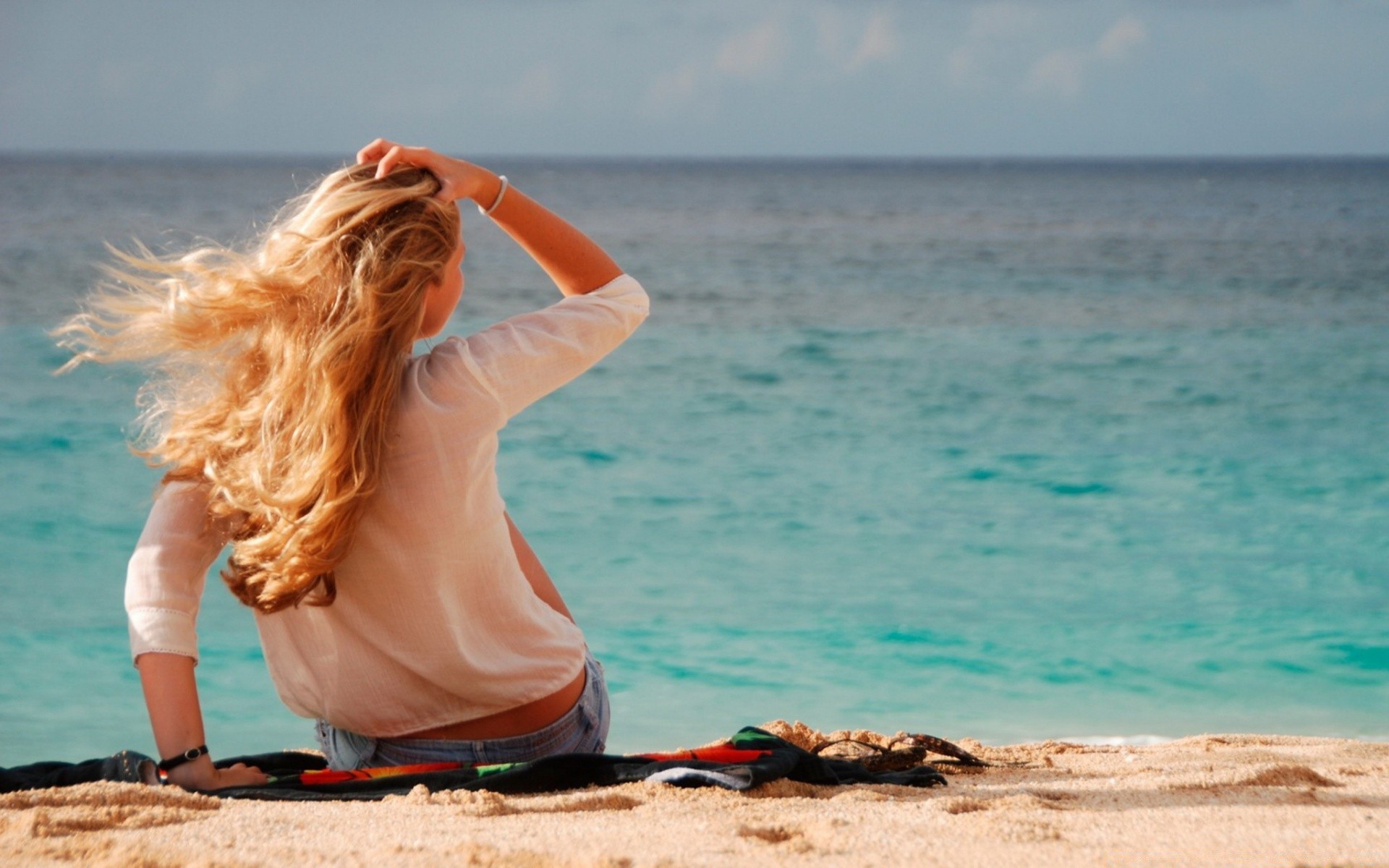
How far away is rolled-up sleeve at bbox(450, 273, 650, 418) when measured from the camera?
1955mm

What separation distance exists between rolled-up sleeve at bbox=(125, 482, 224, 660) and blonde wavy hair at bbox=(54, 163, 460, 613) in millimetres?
30

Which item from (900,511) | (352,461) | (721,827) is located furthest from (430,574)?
(900,511)

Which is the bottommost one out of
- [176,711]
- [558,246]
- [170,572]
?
[176,711]

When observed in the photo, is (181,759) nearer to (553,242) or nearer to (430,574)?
(430,574)

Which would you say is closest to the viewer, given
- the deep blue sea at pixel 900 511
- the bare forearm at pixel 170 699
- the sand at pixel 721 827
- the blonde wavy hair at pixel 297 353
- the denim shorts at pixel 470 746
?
the sand at pixel 721 827

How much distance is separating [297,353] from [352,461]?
197 mm

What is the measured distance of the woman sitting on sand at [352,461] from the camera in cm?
190

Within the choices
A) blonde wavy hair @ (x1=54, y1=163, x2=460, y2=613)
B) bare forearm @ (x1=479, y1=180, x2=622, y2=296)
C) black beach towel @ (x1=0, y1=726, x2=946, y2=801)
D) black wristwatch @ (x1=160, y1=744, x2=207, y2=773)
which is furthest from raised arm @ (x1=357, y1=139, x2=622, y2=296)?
black wristwatch @ (x1=160, y1=744, x2=207, y2=773)

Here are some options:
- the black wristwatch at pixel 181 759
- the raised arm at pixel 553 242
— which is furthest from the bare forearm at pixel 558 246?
the black wristwatch at pixel 181 759

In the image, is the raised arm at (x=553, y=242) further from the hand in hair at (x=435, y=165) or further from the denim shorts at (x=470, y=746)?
the denim shorts at (x=470, y=746)

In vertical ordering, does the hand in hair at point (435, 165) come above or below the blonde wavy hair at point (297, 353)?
above

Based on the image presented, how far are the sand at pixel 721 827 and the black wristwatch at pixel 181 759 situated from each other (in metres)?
0.08

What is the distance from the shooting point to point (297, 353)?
192cm

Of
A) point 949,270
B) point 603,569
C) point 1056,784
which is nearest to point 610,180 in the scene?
point 949,270
